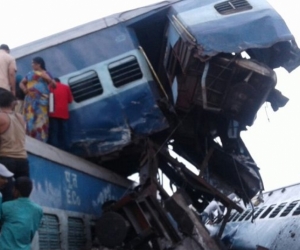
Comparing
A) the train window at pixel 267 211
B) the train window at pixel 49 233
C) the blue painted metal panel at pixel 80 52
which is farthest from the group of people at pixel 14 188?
the train window at pixel 267 211

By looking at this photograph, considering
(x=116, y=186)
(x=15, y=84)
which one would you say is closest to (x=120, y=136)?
(x=116, y=186)

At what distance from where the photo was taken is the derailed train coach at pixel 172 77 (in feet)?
34.0

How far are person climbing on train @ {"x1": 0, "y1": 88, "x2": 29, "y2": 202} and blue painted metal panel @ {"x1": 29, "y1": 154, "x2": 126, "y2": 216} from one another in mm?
636

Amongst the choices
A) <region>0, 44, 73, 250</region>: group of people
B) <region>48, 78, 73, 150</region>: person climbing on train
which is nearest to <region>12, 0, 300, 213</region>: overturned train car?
<region>48, 78, 73, 150</region>: person climbing on train

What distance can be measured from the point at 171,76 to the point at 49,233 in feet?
14.0

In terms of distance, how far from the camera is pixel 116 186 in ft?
38.3

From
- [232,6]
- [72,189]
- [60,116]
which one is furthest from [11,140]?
[232,6]

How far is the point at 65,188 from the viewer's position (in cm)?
890

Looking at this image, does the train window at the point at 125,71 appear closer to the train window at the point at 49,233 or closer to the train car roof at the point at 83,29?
the train car roof at the point at 83,29

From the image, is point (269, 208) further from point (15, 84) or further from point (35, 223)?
point (35, 223)

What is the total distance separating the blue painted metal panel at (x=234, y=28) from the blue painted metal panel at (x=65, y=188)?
238 centimetres

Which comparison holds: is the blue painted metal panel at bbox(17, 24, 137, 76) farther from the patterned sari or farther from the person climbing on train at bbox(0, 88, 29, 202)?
the person climbing on train at bbox(0, 88, 29, 202)

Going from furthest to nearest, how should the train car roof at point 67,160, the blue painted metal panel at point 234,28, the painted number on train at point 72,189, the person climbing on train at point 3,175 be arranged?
the blue painted metal panel at point 234,28 < the painted number on train at point 72,189 < the train car roof at point 67,160 < the person climbing on train at point 3,175

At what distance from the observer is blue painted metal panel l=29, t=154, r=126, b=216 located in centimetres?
795
